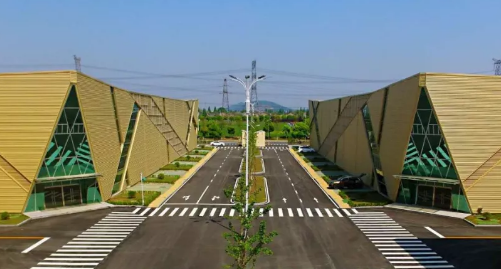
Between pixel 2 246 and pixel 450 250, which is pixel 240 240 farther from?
pixel 2 246

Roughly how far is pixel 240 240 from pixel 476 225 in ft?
83.7

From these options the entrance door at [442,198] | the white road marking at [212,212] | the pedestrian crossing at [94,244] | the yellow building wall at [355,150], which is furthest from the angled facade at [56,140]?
the entrance door at [442,198]

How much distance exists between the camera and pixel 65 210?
36219mm

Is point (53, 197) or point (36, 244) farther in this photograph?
point (53, 197)

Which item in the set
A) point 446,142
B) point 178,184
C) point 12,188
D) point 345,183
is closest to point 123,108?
point 178,184

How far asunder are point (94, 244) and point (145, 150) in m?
27.9

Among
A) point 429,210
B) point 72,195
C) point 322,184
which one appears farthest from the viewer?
point 322,184

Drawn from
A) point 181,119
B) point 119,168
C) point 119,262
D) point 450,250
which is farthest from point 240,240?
point 181,119

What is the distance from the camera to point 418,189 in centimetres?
3816

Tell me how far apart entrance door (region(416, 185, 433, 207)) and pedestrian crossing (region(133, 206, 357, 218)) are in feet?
23.9

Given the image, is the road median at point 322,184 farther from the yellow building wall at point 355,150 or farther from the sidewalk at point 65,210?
the sidewalk at point 65,210

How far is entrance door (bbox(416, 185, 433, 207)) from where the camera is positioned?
37.3 metres

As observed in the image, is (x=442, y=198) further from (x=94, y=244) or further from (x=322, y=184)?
(x=94, y=244)

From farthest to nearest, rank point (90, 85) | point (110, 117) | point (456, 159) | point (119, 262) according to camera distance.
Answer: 1. point (110, 117)
2. point (90, 85)
3. point (456, 159)
4. point (119, 262)
